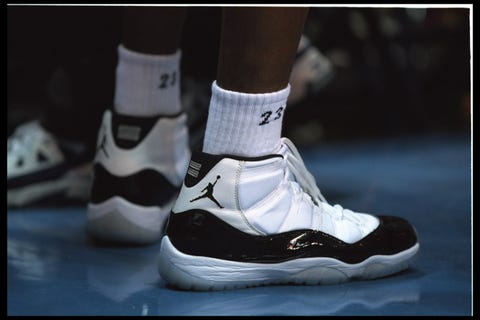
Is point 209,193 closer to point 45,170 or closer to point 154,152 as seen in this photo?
point 154,152

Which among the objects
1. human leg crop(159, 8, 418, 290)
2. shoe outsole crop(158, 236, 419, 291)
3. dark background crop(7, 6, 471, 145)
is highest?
human leg crop(159, 8, 418, 290)

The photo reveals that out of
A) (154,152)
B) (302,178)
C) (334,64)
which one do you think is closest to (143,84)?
(154,152)

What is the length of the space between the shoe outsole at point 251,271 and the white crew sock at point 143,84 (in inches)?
12.7

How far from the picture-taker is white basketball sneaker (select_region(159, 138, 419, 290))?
919 mm

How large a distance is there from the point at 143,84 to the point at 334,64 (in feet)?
4.17

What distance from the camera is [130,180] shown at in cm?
117

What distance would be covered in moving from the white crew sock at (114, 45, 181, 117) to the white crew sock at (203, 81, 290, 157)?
0.29 metres

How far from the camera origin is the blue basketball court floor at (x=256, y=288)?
34.2 inches

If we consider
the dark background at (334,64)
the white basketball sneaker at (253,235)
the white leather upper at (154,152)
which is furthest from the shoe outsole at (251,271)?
the dark background at (334,64)

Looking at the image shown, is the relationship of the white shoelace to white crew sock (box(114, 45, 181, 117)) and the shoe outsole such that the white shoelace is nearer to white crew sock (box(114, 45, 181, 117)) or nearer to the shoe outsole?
the shoe outsole

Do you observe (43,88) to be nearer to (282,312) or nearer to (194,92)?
(194,92)

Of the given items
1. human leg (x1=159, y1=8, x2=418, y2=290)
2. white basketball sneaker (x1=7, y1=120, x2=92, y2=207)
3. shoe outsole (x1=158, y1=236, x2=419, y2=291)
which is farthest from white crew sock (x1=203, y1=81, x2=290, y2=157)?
white basketball sneaker (x1=7, y1=120, x2=92, y2=207)

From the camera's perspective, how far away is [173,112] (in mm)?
1253

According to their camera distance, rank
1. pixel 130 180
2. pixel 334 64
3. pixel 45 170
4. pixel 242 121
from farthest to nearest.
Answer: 1. pixel 334 64
2. pixel 45 170
3. pixel 130 180
4. pixel 242 121
